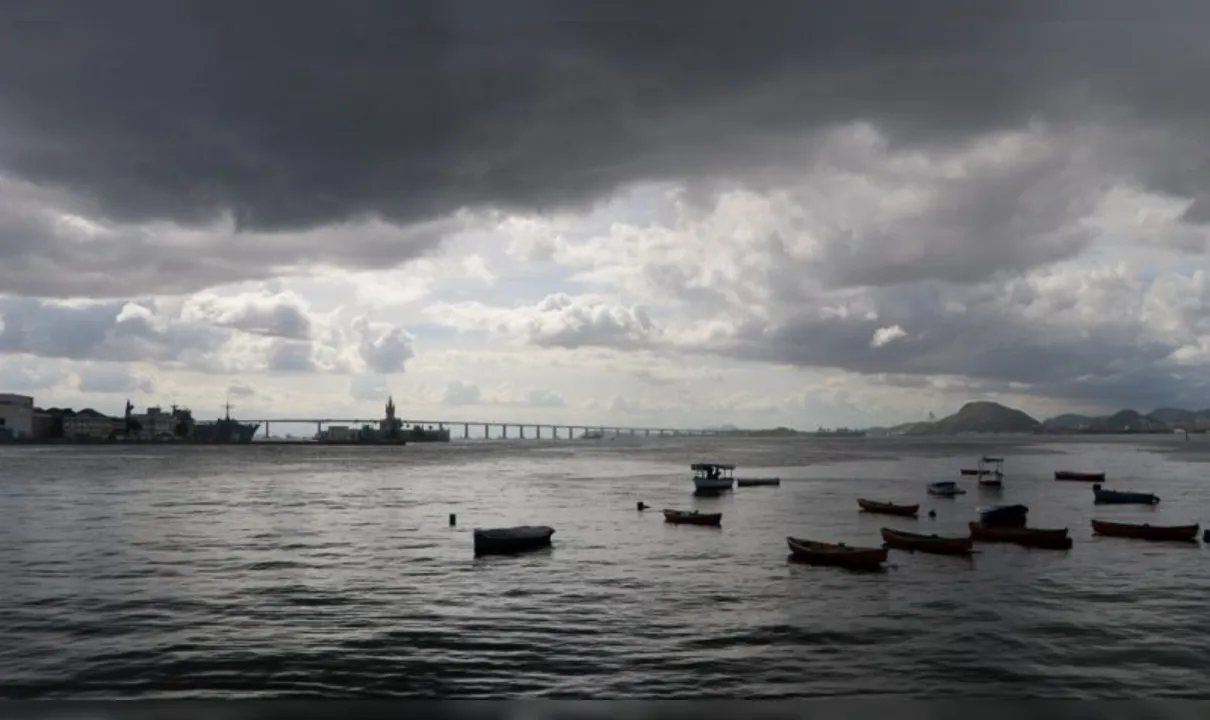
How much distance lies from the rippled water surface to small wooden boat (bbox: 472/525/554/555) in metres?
0.73

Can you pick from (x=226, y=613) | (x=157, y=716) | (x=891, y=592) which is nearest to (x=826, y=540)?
(x=891, y=592)

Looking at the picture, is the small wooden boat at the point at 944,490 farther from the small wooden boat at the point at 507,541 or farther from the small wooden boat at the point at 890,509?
the small wooden boat at the point at 507,541

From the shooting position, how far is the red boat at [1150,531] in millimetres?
33906

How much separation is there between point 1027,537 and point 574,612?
2094cm

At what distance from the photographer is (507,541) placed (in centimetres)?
3073

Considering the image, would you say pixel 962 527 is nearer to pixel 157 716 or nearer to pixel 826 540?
pixel 826 540

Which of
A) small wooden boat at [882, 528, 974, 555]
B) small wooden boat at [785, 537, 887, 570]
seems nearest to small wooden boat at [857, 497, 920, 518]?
small wooden boat at [882, 528, 974, 555]

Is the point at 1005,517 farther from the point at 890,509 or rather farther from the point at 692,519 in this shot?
the point at 692,519

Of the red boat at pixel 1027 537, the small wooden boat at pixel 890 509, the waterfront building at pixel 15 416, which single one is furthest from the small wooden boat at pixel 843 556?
the waterfront building at pixel 15 416

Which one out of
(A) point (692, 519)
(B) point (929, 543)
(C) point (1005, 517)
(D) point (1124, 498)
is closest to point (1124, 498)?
(D) point (1124, 498)

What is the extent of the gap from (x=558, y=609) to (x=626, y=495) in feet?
126

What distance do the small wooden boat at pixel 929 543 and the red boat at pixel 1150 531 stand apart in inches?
349

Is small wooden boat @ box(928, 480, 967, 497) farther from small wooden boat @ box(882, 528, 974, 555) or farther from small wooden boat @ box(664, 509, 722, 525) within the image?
small wooden boat @ box(882, 528, 974, 555)

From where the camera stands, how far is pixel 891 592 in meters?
23.4
